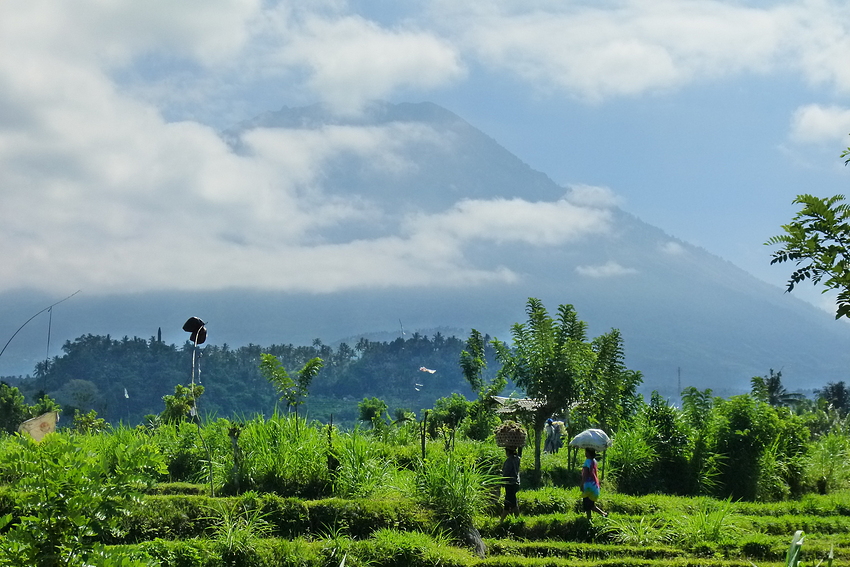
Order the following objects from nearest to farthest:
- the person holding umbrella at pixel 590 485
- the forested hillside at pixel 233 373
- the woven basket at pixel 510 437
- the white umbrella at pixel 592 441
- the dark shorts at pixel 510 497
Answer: the person holding umbrella at pixel 590 485 < the dark shorts at pixel 510 497 < the woven basket at pixel 510 437 < the white umbrella at pixel 592 441 < the forested hillside at pixel 233 373

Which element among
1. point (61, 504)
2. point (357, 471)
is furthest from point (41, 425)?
point (61, 504)

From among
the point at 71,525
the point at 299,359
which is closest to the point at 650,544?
the point at 71,525

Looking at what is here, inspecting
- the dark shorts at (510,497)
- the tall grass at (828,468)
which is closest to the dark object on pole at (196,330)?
the dark shorts at (510,497)

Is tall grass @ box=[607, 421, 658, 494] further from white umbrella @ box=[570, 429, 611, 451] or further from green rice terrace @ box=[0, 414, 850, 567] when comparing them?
white umbrella @ box=[570, 429, 611, 451]

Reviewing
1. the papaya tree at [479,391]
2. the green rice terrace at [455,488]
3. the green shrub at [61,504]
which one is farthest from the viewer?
the papaya tree at [479,391]

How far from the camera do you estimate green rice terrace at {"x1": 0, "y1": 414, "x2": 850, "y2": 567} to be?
8125mm

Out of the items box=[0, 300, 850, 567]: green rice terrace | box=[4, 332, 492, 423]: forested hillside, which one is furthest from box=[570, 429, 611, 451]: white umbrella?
box=[4, 332, 492, 423]: forested hillside

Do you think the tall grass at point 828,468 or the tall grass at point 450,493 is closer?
the tall grass at point 450,493

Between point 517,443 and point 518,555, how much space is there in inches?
100

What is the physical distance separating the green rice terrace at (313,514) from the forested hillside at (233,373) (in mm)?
85279

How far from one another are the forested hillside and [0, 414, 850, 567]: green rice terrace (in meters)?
85.3

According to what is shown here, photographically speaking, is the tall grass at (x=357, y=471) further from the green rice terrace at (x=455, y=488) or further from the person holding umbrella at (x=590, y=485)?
the person holding umbrella at (x=590, y=485)

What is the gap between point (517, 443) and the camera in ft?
45.9

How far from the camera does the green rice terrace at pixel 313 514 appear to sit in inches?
320
